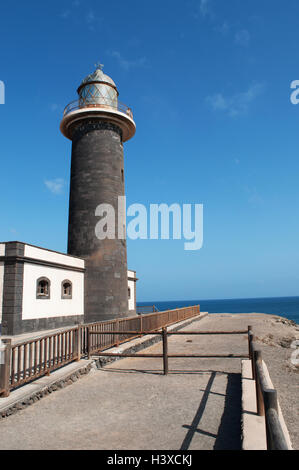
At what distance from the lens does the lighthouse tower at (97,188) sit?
740 inches

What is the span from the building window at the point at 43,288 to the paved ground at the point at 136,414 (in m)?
8.02

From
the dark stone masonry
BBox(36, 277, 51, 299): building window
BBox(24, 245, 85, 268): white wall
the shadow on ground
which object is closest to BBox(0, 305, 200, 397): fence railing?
the shadow on ground

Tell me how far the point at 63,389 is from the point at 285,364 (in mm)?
6616

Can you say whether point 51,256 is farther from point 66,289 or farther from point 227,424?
point 227,424

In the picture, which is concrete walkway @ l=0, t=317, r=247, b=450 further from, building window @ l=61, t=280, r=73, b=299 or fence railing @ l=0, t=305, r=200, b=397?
building window @ l=61, t=280, r=73, b=299

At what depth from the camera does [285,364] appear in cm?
1031

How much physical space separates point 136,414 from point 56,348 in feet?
20.1

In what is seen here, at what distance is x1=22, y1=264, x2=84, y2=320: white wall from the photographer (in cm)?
1503

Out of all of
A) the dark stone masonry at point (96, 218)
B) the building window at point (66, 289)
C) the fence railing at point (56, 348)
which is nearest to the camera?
the fence railing at point (56, 348)

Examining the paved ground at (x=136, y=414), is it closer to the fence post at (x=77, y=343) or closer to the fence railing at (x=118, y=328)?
the fence post at (x=77, y=343)

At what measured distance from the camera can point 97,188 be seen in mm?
18984

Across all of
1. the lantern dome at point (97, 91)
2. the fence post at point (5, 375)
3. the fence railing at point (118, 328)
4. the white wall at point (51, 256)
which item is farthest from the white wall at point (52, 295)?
the lantern dome at point (97, 91)
